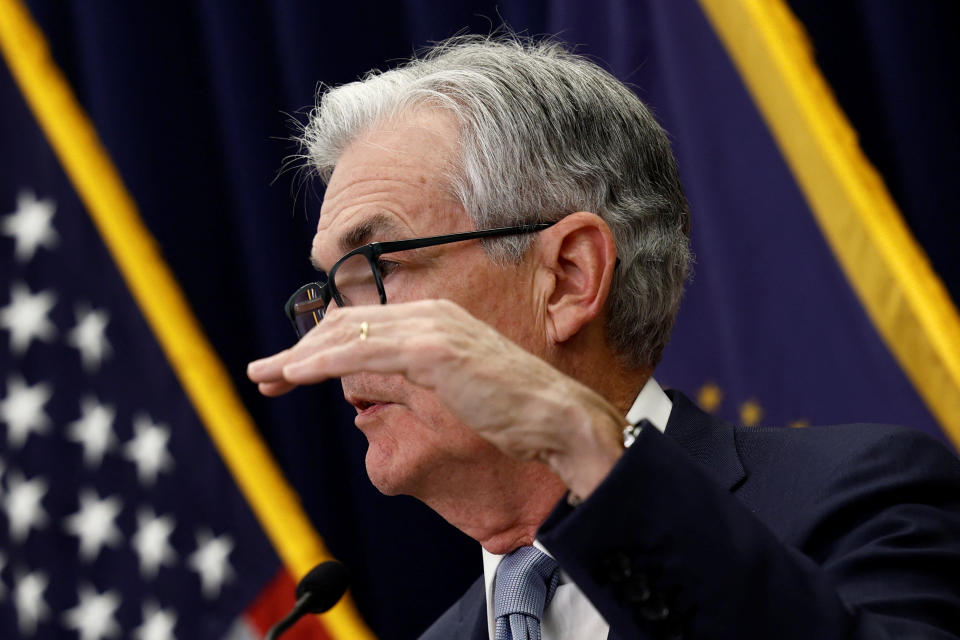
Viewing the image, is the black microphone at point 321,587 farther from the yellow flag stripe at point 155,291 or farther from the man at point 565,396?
the yellow flag stripe at point 155,291

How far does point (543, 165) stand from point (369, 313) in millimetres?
613

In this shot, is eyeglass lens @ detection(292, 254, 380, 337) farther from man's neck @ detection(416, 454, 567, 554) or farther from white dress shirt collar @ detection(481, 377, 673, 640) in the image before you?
white dress shirt collar @ detection(481, 377, 673, 640)

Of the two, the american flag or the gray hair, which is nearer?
the gray hair

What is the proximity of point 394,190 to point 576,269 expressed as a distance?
0.28 meters

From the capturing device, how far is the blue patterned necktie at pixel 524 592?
1.43 m

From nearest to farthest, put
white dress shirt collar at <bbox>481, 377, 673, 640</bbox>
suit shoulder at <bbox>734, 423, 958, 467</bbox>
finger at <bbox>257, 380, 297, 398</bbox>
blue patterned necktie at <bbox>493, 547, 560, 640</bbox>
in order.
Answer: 1. finger at <bbox>257, 380, 297, 398</bbox>
2. suit shoulder at <bbox>734, 423, 958, 467</bbox>
3. blue patterned necktie at <bbox>493, 547, 560, 640</bbox>
4. white dress shirt collar at <bbox>481, 377, 673, 640</bbox>

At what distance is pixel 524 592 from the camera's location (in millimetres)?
1456

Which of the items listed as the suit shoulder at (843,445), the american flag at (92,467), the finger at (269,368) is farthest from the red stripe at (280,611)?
the finger at (269,368)

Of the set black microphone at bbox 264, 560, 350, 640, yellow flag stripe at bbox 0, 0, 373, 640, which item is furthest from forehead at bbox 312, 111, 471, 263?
yellow flag stripe at bbox 0, 0, 373, 640

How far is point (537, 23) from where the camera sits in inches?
98.7

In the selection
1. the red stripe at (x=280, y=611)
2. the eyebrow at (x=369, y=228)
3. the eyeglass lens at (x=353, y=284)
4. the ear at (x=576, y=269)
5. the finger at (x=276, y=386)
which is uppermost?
the eyebrow at (x=369, y=228)

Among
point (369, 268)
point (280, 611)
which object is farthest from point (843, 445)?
point (280, 611)

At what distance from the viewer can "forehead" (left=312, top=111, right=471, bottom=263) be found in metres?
1.48

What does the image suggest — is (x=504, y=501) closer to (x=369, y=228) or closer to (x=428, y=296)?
(x=428, y=296)
